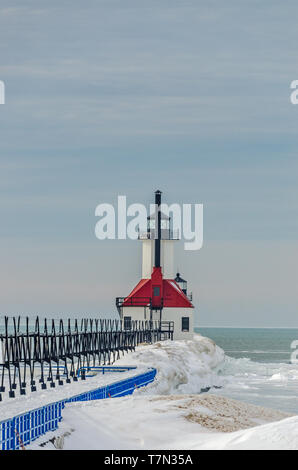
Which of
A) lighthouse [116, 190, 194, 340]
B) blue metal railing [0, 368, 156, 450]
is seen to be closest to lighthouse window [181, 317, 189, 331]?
lighthouse [116, 190, 194, 340]

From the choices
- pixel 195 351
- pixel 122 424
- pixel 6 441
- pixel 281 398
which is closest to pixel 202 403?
pixel 122 424

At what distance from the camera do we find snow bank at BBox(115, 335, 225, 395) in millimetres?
49178

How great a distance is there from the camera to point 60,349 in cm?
4544

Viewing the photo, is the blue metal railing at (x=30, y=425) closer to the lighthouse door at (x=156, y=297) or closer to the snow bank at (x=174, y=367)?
the snow bank at (x=174, y=367)

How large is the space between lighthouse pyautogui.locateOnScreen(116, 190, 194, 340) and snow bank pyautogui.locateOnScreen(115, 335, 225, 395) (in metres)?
6.91

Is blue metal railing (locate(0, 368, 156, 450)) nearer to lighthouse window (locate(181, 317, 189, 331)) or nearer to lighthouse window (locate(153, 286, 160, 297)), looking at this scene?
lighthouse window (locate(153, 286, 160, 297))

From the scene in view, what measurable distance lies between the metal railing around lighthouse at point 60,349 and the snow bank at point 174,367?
2.08 metres

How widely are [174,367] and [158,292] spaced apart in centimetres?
2414

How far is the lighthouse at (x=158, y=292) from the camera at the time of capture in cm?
7750

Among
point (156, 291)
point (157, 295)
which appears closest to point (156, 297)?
point (157, 295)

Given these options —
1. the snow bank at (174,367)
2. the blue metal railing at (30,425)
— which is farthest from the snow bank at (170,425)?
the snow bank at (174,367)

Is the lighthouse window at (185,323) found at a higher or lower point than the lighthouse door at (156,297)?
lower

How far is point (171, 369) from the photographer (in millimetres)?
52281
